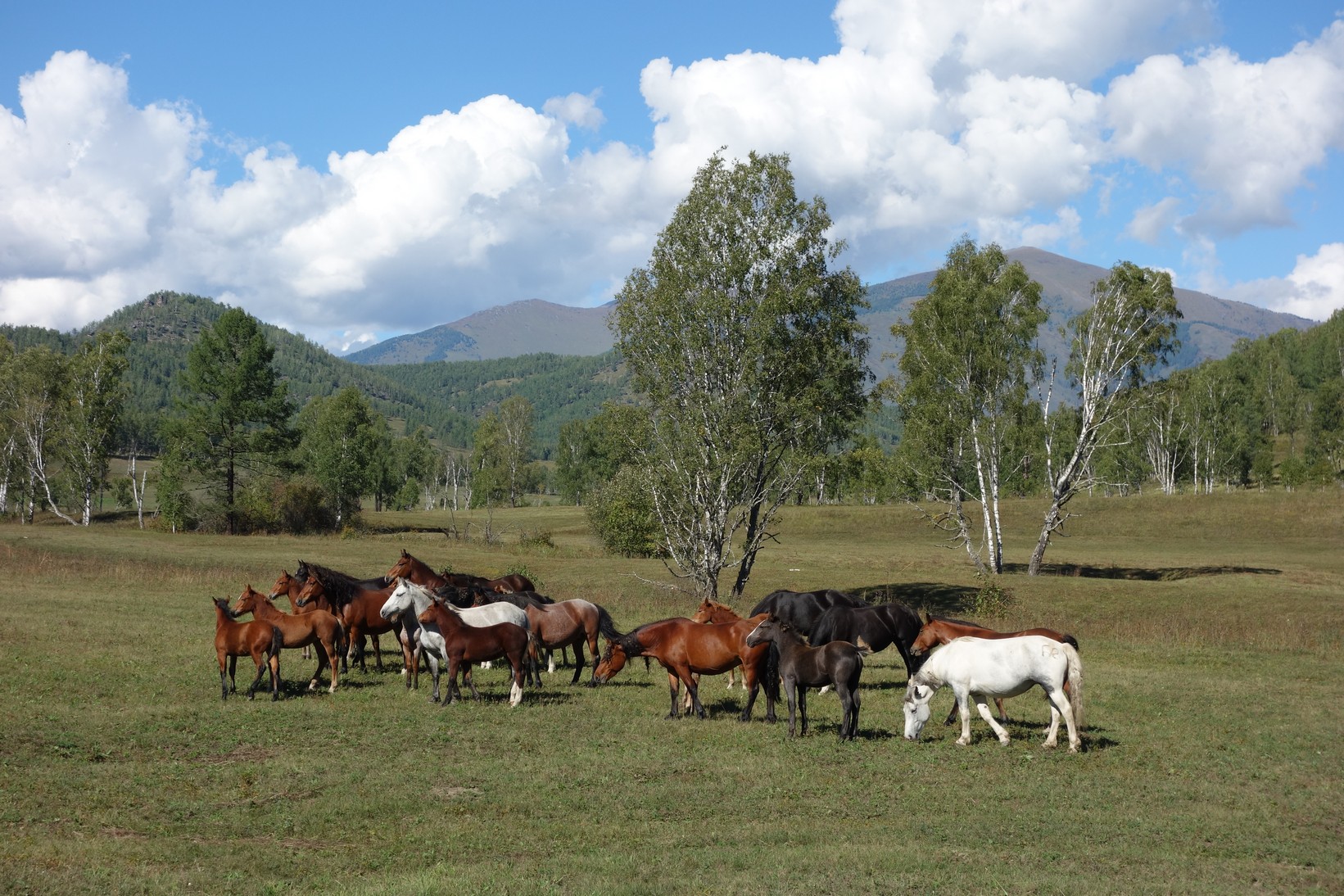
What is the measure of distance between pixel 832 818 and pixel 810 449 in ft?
76.6

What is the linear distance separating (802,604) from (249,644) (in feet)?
36.6

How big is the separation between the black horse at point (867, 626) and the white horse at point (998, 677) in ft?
12.3

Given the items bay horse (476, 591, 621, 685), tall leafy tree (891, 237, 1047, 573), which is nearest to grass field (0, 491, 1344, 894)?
bay horse (476, 591, 621, 685)

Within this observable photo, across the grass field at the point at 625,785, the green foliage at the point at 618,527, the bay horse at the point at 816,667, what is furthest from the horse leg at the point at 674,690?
the green foliage at the point at 618,527

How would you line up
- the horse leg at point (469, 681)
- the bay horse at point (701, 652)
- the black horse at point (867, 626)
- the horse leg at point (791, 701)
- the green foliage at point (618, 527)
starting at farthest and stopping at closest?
the green foliage at point (618, 527), the black horse at point (867, 626), the horse leg at point (469, 681), the bay horse at point (701, 652), the horse leg at point (791, 701)

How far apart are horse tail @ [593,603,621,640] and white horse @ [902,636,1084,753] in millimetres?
5304

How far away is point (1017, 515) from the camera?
7762 centimetres

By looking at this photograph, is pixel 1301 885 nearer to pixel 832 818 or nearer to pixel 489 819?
pixel 832 818

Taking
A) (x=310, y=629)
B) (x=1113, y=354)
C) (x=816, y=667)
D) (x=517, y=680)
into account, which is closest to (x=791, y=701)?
(x=816, y=667)

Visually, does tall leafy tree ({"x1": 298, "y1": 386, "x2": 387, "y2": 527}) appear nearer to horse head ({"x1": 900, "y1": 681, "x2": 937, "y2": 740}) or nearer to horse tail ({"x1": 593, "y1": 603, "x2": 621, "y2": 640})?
horse tail ({"x1": 593, "y1": 603, "x2": 621, "y2": 640})

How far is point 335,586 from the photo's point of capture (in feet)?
64.2

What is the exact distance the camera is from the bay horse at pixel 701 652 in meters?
15.9

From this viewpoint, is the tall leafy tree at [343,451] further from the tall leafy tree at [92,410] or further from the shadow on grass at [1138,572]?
the shadow on grass at [1138,572]

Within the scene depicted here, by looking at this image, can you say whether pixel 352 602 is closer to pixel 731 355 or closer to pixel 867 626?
pixel 867 626
